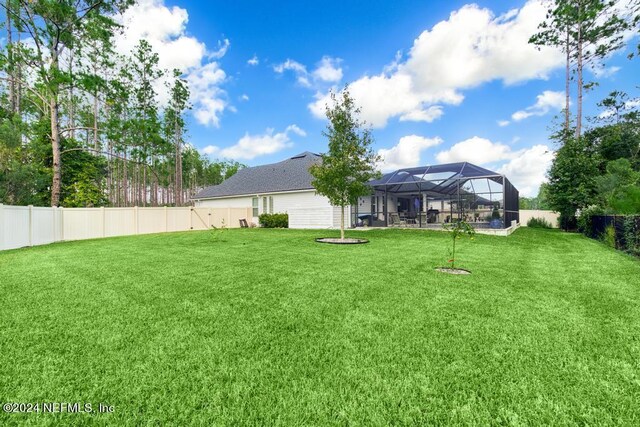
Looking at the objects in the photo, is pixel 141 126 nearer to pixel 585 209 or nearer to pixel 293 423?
pixel 293 423

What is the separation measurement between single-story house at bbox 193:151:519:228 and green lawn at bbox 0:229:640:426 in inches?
386

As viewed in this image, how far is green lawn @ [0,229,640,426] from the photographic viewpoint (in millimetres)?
1897

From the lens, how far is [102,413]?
1.85 metres

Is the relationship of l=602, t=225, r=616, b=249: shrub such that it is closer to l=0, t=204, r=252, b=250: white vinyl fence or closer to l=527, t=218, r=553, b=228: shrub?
l=527, t=218, r=553, b=228: shrub

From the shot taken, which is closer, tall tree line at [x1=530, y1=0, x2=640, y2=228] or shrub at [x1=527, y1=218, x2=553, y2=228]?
tall tree line at [x1=530, y1=0, x2=640, y2=228]

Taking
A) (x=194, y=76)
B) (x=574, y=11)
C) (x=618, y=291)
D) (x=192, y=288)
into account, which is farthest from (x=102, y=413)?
(x=194, y=76)

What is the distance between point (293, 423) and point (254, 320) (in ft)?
5.72

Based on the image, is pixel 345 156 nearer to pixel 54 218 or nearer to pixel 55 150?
pixel 54 218

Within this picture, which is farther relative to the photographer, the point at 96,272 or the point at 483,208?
the point at 483,208

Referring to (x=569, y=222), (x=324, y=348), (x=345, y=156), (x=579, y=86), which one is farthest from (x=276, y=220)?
(x=579, y=86)

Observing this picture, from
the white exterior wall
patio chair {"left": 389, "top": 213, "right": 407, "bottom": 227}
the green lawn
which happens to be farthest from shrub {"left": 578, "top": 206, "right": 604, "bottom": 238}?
the white exterior wall

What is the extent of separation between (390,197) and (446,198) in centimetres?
387

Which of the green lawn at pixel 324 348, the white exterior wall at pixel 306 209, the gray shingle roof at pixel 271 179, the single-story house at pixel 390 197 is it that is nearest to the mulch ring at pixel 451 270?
the green lawn at pixel 324 348

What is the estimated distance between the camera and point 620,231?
956 cm
